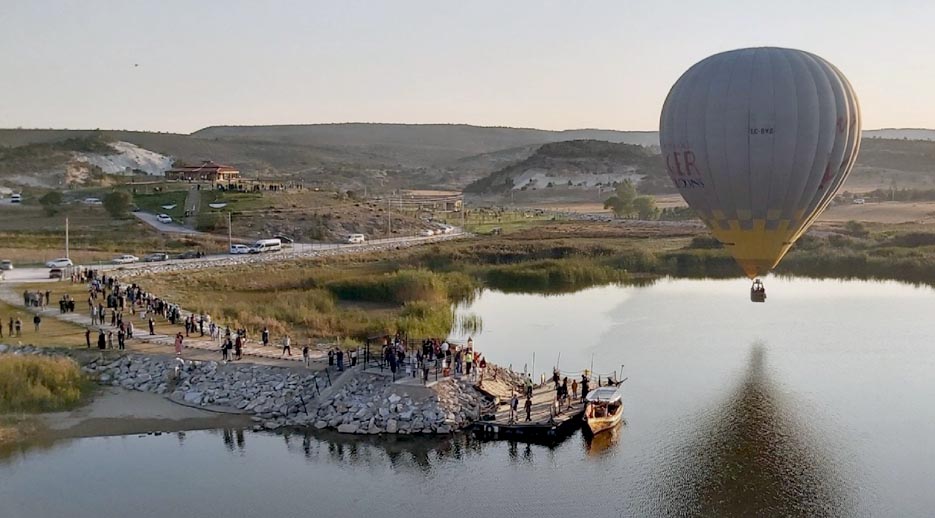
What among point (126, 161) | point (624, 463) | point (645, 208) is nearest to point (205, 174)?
point (645, 208)

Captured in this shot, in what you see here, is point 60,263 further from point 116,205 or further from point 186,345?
point 116,205

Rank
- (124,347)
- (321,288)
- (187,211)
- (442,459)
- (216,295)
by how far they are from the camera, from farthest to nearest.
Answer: (187,211) < (321,288) < (216,295) < (124,347) < (442,459)

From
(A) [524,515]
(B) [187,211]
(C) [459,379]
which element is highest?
(B) [187,211]

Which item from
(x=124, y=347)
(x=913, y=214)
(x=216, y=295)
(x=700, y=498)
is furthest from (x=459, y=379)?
(x=913, y=214)

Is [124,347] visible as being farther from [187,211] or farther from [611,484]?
[187,211]

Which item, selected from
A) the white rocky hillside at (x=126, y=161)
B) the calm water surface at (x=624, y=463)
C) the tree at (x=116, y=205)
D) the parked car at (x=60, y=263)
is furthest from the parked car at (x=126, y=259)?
the white rocky hillside at (x=126, y=161)

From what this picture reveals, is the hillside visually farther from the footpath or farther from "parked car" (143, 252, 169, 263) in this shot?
the footpath
